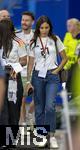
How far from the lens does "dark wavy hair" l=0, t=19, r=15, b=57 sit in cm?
941

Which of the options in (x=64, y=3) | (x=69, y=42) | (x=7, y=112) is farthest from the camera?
(x=64, y=3)

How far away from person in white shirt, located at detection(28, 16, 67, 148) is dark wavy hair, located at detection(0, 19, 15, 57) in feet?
2.18

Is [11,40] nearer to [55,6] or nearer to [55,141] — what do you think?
[55,141]

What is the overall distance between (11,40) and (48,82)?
0.95 m

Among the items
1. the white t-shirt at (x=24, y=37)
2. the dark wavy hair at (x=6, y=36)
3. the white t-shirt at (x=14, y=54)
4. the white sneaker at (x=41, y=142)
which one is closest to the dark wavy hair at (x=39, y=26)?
the white t-shirt at (x=14, y=54)

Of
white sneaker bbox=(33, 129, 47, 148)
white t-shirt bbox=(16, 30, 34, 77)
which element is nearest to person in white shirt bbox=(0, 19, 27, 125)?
white sneaker bbox=(33, 129, 47, 148)

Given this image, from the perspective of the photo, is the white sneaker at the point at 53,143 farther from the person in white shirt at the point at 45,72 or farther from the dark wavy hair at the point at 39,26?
the dark wavy hair at the point at 39,26

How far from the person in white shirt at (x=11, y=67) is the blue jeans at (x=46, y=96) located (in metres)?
0.53

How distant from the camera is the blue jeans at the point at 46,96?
992cm

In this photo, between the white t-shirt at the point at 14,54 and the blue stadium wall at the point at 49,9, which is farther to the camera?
the blue stadium wall at the point at 49,9

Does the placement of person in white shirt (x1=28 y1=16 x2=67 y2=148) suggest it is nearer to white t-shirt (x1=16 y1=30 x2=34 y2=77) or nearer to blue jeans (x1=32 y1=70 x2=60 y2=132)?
blue jeans (x1=32 y1=70 x2=60 y2=132)

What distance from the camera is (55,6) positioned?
45.4 feet

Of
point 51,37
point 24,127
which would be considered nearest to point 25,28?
point 51,37

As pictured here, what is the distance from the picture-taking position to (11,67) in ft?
31.0
